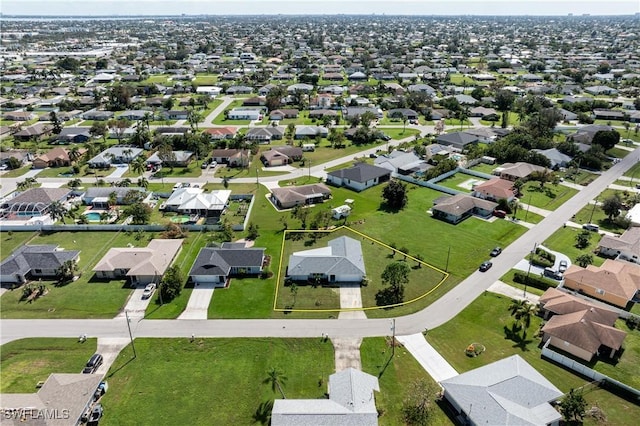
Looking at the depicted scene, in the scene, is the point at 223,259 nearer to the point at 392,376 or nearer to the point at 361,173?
the point at 392,376

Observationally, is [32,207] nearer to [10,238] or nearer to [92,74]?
[10,238]

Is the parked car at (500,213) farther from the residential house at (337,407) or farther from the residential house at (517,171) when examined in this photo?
the residential house at (337,407)

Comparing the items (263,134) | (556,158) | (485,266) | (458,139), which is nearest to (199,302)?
(485,266)

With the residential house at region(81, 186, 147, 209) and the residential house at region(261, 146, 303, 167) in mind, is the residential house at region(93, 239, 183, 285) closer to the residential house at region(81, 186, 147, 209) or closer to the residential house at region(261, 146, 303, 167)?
the residential house at region(81, 186, 147, 209)

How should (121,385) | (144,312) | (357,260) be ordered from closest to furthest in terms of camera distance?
(121,385) → (144,312) → (357,260)

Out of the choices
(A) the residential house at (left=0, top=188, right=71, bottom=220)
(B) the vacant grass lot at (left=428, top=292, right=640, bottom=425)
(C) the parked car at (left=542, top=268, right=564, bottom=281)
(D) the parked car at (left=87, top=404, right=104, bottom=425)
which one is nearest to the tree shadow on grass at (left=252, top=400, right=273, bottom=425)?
(D) the parked car at (left=87, top=404, right=104, bottom=425)

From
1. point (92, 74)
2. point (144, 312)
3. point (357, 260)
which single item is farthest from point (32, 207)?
point (92, 74)
